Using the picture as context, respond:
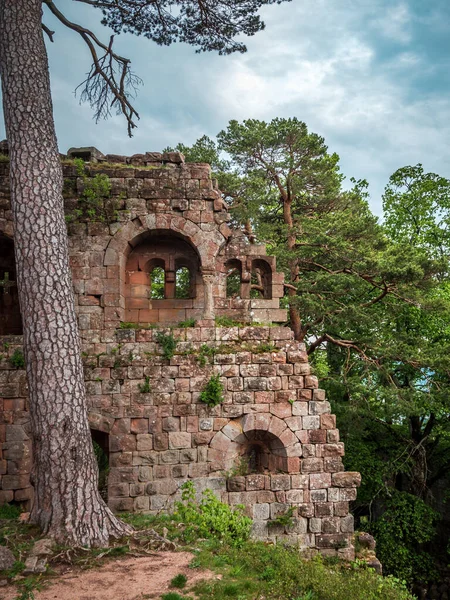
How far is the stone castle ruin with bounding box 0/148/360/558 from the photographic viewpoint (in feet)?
27.8

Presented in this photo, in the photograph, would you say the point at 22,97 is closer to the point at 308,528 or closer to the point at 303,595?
the point at 303,595

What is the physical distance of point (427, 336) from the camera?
16.0 meters

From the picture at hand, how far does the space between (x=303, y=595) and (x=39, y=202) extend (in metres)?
5.80

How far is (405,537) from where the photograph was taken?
14055mm

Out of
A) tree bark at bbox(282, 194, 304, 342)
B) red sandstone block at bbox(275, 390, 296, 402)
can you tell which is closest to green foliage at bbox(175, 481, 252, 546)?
red sandstone block at bbox(275, 390, 296, 402)

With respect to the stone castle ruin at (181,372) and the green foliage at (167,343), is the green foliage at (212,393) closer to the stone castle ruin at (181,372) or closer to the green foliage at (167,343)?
the stone castle ruin at (181,372)

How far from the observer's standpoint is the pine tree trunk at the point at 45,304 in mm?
6227

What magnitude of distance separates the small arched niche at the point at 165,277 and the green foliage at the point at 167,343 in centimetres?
72

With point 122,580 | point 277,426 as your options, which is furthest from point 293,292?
point 122,580

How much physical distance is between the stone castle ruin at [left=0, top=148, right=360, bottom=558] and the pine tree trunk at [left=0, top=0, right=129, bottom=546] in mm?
Result: 1990

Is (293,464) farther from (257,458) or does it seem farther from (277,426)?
(257,458)

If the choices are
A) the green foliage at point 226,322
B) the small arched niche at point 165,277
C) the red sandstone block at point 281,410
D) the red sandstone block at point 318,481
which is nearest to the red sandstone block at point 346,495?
the red sandstone block at point 318,481

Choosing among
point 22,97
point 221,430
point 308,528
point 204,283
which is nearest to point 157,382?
point 221,430

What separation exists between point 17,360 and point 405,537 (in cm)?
1163
